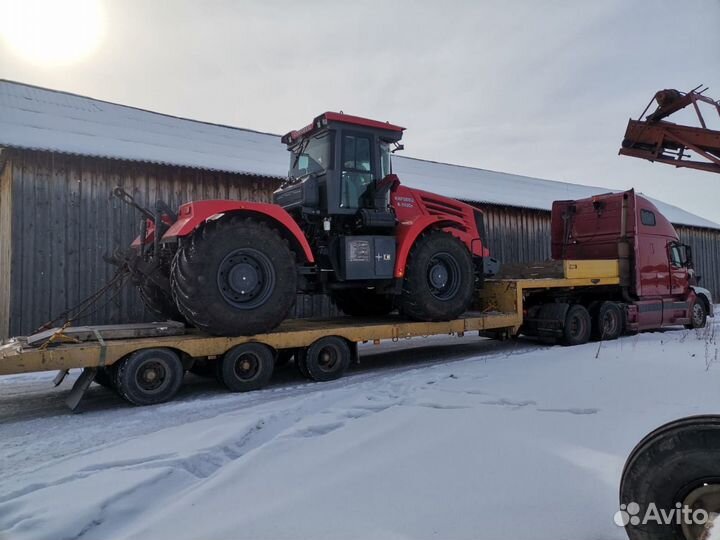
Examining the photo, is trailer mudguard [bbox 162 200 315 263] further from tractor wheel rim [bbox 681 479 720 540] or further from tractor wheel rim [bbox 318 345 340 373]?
tractor wheel rim [bbox 681 479 720 540]

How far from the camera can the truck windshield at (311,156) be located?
7434 millimetres

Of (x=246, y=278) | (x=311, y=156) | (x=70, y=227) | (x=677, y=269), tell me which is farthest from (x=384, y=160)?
(x=677, y=269)

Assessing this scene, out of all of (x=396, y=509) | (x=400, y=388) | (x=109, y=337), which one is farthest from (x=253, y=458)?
(x=109, y=337)

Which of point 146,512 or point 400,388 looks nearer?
point 146,512

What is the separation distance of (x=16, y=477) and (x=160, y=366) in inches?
86.1

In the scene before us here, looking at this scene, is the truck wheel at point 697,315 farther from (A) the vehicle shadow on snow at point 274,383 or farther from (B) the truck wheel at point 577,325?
(A) the vehicle shadow on snow at point 274,383

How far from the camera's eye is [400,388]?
5.80 meters

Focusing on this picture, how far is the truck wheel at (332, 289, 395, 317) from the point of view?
30.6 feet

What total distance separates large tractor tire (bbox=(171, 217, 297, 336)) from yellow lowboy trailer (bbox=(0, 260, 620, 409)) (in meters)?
0.26

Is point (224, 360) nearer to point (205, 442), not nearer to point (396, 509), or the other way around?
point (205, 442)

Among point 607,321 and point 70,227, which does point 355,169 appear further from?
point 607,321

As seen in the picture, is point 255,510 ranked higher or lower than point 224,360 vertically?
lower

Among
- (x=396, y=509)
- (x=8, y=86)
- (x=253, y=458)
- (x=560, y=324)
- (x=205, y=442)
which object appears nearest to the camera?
(x=396, y=509)

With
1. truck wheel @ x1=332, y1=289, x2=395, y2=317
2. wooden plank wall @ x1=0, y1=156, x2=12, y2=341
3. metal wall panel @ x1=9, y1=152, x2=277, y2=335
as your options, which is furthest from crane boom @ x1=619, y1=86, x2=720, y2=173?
wooden plank wall @ x1=0, y1=156, x2=12, y2=341
